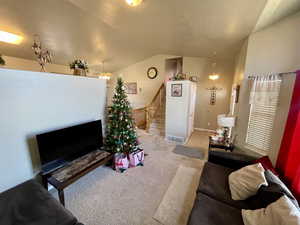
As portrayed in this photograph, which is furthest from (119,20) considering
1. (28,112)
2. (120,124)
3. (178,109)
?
(178,109)

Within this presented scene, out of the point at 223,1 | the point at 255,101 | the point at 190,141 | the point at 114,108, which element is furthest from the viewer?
the point at 190,141

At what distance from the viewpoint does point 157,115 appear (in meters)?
5.88

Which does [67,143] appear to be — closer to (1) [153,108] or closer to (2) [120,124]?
(2) [120,124]

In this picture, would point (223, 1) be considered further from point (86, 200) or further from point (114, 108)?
point (86, 200)

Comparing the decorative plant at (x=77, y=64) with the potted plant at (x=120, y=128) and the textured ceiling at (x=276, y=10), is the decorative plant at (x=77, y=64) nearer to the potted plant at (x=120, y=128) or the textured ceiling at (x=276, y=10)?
the potted plant at (x=120, y=128)

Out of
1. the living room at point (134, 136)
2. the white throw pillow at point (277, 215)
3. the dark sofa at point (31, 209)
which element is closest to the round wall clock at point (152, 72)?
the living room at point (134, 136)

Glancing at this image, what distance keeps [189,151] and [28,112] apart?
3772mm

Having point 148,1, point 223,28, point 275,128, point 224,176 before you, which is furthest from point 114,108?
point 275,128

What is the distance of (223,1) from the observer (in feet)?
6.08

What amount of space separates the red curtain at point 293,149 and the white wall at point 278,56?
0.91 feet

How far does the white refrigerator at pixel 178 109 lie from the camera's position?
168 inches

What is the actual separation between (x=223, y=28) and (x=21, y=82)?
3.69 metres

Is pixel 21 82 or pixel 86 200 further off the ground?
pixel 21 82

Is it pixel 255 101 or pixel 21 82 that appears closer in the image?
pixel 21 82
